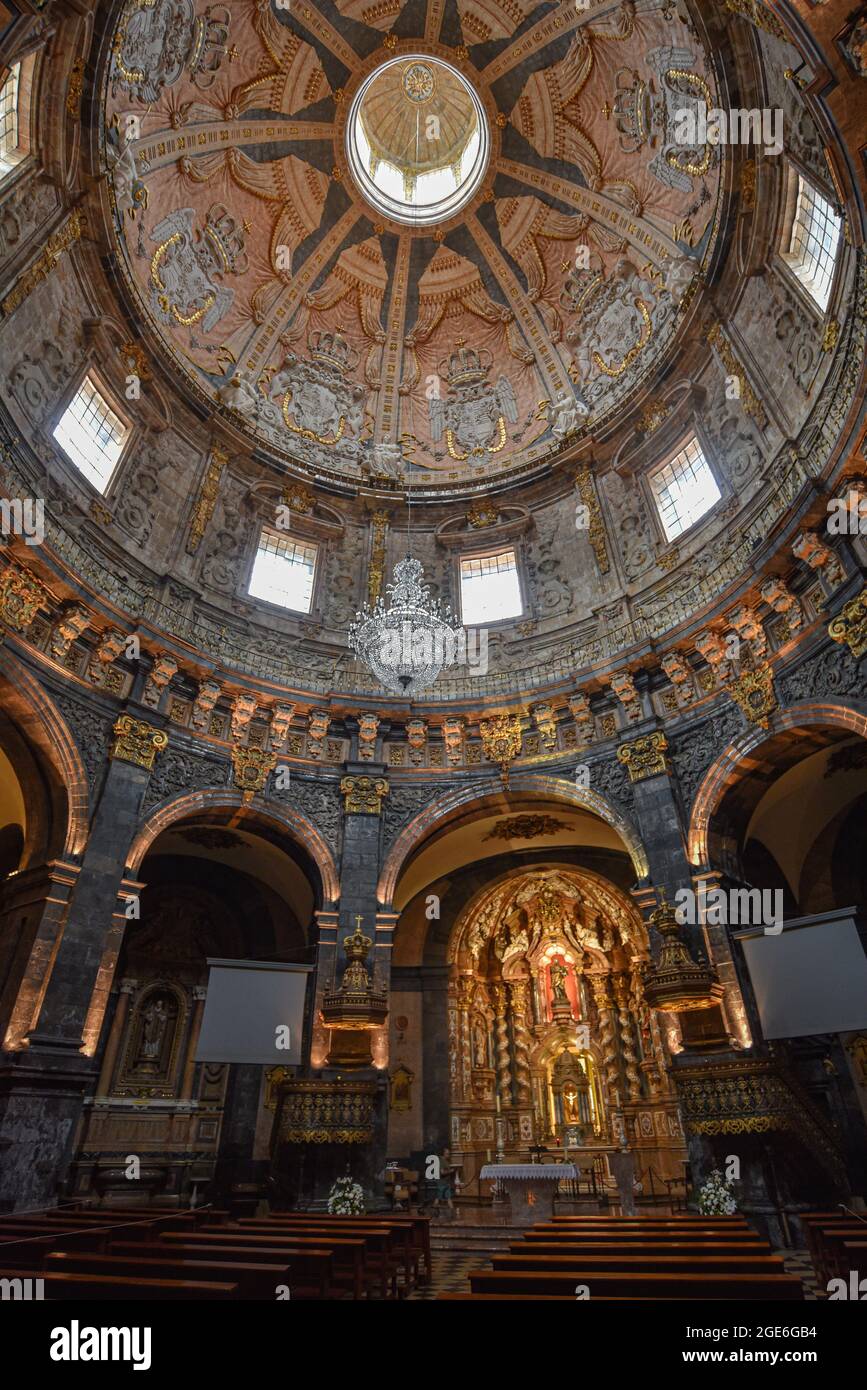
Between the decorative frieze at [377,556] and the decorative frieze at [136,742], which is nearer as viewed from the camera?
the decorative frieze at [136,742]

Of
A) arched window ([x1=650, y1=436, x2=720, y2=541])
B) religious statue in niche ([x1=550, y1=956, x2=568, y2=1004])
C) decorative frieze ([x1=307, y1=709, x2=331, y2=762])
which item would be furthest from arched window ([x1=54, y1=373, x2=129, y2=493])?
religious statue in niche ([x1=550, y1=956, x2=568, y2=1004])

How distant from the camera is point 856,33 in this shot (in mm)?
7719

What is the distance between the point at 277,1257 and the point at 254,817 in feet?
36.0

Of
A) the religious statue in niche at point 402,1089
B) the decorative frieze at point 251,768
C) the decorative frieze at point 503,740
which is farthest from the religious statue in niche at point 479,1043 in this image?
the decorative frieze at point 251,768

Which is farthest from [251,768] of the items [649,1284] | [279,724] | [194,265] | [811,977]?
[194,265]

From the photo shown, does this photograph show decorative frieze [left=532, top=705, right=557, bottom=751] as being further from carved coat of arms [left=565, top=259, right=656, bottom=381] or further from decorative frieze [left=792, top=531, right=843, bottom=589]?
carved coat of arms [left=565, top=259, right=656, bottom=381]

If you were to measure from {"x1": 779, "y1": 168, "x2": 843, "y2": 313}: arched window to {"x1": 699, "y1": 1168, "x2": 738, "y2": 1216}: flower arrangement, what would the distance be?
1418 cm

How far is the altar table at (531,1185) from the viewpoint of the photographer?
11922 mm

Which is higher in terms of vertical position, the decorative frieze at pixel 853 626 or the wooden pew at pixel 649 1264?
the decorative frieze at pixel 853 626

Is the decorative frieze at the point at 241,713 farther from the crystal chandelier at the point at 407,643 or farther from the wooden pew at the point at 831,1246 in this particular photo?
the wooden pew at the point at 831,1246

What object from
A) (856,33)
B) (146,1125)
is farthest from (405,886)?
(856,33)

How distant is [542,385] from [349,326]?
623cm

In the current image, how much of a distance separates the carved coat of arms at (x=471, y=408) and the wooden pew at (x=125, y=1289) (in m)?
20.4
